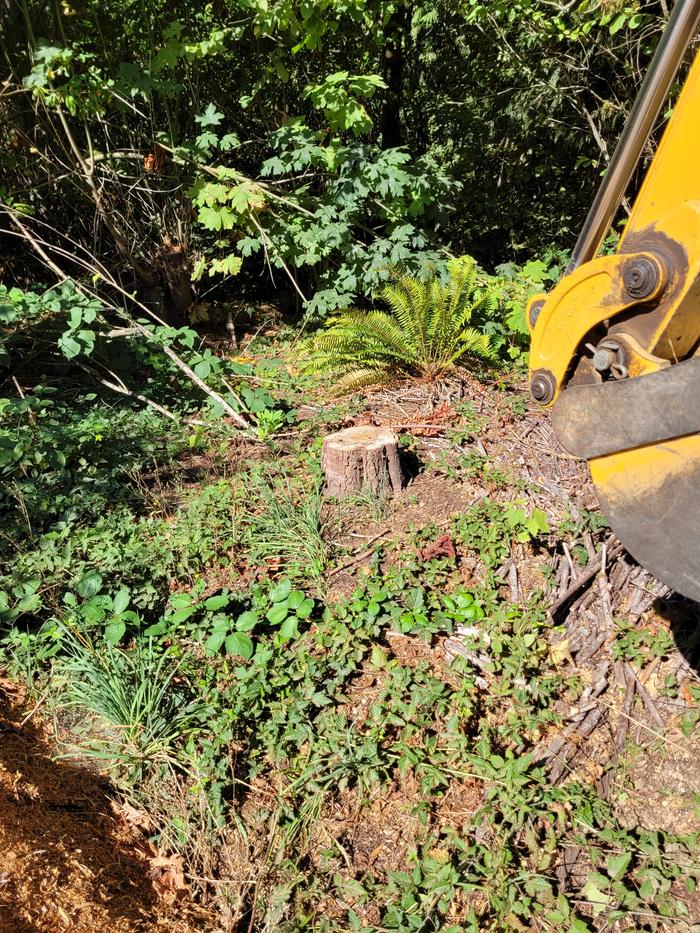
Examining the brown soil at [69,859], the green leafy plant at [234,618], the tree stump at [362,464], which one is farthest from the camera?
the tree stump at [362,464]

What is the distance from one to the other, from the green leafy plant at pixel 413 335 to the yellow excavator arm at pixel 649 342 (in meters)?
3.01

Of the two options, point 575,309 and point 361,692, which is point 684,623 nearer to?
point 361,692

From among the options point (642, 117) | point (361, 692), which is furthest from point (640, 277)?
point (361, 692)

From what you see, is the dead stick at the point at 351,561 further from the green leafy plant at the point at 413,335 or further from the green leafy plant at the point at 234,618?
the green leafy plant at the point at 413,335

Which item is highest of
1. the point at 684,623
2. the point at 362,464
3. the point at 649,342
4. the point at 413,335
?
the point at 649,342

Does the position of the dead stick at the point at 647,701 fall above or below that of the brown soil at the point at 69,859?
above

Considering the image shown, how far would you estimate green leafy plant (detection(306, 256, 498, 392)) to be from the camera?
17.0ft

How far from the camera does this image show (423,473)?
4.27 meters

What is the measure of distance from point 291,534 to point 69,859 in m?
1.99

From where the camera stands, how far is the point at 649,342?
1.93m

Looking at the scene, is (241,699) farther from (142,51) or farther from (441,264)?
(142,51)

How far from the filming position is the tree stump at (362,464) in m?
3.96

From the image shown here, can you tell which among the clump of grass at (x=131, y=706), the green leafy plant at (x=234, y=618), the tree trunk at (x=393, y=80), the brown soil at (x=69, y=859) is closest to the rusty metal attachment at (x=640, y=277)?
the green leafy plant at (x=234, y=618)

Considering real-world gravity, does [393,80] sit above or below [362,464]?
above
